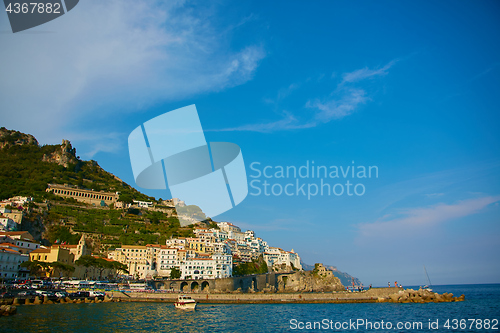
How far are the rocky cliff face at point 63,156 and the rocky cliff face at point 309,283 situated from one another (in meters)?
65.2

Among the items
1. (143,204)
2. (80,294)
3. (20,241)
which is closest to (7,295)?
(80,294)

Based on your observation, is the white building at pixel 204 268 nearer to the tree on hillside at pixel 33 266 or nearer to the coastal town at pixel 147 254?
the coastal town at pixel 147 254

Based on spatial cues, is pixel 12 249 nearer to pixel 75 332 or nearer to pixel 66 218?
pixel 66 218

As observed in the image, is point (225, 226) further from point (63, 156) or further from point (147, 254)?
point (63, 156)

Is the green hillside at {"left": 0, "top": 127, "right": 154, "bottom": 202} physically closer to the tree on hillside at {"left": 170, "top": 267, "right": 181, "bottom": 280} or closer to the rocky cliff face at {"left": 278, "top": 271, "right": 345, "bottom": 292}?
the tree on hillside at {"left": 170, "top": 267, "right": 181, "bottom": 280}

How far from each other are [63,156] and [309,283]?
7122cm

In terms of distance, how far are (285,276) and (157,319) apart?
163 ft

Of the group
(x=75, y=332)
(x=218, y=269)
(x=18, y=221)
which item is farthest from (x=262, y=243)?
(x=75, y=332)

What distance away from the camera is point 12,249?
4159 cm

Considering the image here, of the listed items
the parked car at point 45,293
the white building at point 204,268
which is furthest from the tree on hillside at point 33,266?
the white building at point 204,268

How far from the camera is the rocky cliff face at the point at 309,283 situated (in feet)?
218

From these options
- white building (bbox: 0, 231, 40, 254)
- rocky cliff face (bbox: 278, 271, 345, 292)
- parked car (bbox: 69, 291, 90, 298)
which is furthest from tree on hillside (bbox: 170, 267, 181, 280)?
rocky cliff face (bbox: 278, 271, 345, 292)

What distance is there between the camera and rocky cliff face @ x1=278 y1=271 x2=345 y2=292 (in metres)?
66.3

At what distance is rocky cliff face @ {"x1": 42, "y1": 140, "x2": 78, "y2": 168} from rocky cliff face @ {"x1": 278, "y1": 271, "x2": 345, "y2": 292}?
65159mm
